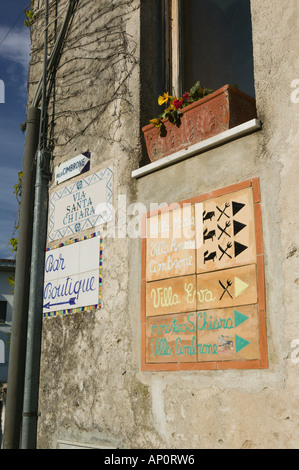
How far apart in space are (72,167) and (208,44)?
1.67 meters

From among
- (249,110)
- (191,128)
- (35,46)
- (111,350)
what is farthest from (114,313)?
(35,46)

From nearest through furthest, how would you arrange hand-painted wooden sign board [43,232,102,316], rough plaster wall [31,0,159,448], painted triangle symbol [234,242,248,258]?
painted triangle symbol [234,242,248,258], rough plaster wall [31,0,159,448], hand-painted wooden sign board [43,232,102,316]

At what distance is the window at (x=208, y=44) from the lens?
4559mm

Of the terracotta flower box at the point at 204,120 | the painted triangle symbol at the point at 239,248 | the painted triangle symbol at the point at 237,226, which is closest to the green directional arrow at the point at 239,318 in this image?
the painted triangle symbol at the point at 239,248

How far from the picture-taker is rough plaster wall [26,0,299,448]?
2863mm

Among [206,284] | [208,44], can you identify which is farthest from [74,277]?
[208,44]

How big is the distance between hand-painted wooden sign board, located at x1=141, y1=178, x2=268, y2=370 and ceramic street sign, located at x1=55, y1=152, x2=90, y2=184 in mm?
1057

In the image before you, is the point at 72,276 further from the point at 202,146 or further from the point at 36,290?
the point at 202,146

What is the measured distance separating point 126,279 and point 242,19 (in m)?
2.73

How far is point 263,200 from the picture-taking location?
3.08m

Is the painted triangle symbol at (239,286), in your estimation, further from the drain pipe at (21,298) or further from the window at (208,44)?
the drain pipe at (21,298)

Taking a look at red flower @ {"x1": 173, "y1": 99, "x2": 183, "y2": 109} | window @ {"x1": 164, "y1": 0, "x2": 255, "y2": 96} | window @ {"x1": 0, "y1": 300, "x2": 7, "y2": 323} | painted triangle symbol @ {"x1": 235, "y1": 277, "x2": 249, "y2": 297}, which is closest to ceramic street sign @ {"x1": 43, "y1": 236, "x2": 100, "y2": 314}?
red flower @ {"x1": 173, "y1": 99, "x2": 183, "y2": 109}

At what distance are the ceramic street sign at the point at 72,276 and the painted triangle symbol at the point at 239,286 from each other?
1406 mm

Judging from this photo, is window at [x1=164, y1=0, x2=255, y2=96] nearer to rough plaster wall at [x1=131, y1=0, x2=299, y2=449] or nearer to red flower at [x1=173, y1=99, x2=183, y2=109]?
red flower at [x1=173, y1=99, x2=183, y2=109]
